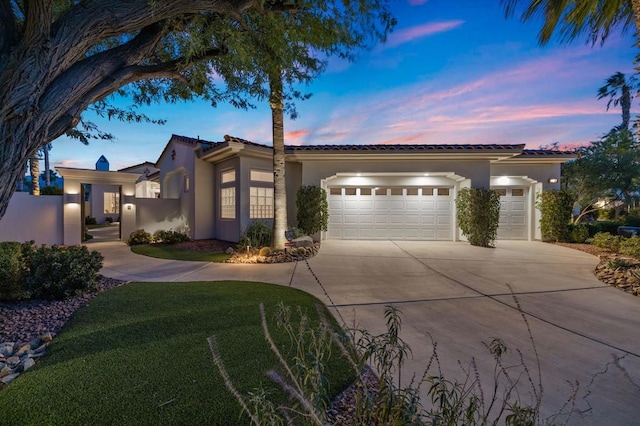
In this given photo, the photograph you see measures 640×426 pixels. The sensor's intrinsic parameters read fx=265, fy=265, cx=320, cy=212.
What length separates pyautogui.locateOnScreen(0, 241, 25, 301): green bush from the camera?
421 cm

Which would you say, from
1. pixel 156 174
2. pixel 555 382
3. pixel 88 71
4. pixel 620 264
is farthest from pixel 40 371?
pixel 156 174

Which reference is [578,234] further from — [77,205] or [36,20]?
[77,205]

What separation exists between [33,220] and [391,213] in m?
14.3

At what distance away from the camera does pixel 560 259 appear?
8023 mm

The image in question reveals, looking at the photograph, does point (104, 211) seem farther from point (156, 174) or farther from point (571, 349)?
point (571, 349)

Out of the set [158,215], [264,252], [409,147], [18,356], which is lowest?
[18,356]

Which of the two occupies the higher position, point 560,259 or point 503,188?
point 503,188

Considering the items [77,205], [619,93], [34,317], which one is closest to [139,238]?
[77,205]

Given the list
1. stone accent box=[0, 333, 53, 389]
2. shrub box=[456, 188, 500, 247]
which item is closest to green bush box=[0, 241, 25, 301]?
stone accent box=[0, 333, 53, 389]

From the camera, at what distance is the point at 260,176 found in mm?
11164

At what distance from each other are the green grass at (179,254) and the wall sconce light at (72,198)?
11.9 feet

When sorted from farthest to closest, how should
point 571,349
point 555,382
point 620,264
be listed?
point 620,264
point 571,349
point 555,382

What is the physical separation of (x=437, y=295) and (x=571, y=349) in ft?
6.50

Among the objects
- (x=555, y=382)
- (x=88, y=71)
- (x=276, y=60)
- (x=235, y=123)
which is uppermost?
(x=235, y=123)
